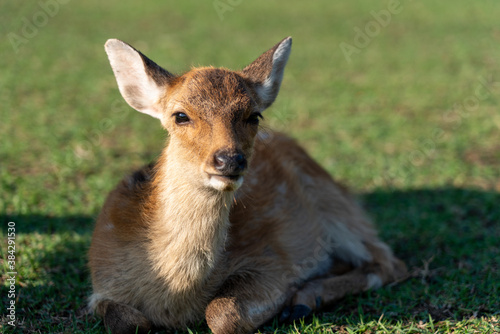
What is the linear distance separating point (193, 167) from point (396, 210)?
3.50 metres

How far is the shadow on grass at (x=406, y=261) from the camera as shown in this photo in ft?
13.7

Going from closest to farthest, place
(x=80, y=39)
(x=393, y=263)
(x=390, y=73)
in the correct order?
1. (x=393, y=263)
2. (x=390, y=73)
3. (x=80, y=39)

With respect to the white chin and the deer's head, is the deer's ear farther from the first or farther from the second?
the white chin

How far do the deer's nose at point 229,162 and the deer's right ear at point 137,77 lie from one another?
0.98 meters

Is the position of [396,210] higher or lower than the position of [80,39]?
lower

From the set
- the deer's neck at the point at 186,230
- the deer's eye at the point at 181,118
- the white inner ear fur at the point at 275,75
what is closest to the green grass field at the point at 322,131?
the deer's neck at the point at 186,230

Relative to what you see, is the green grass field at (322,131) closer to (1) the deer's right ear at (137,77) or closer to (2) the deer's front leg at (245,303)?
(2) the deer's front leg at (245,303)

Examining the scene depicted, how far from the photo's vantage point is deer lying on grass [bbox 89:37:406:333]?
3.68 metres

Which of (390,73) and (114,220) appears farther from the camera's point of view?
(390,73)

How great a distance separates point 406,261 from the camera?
17.6ft

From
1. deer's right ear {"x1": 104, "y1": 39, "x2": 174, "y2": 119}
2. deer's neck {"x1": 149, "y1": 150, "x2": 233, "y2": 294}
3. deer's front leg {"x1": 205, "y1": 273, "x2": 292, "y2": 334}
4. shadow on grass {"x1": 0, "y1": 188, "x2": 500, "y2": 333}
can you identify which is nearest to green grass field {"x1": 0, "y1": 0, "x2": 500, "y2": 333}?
shadow on grass {"x1": 0, "y1": 188, "x2": 500, "y2": 333}

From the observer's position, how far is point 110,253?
4.03 meters

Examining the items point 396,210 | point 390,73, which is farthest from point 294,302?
point 390,73

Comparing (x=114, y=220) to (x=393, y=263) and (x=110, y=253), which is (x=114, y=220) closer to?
(x=110, y=253)
